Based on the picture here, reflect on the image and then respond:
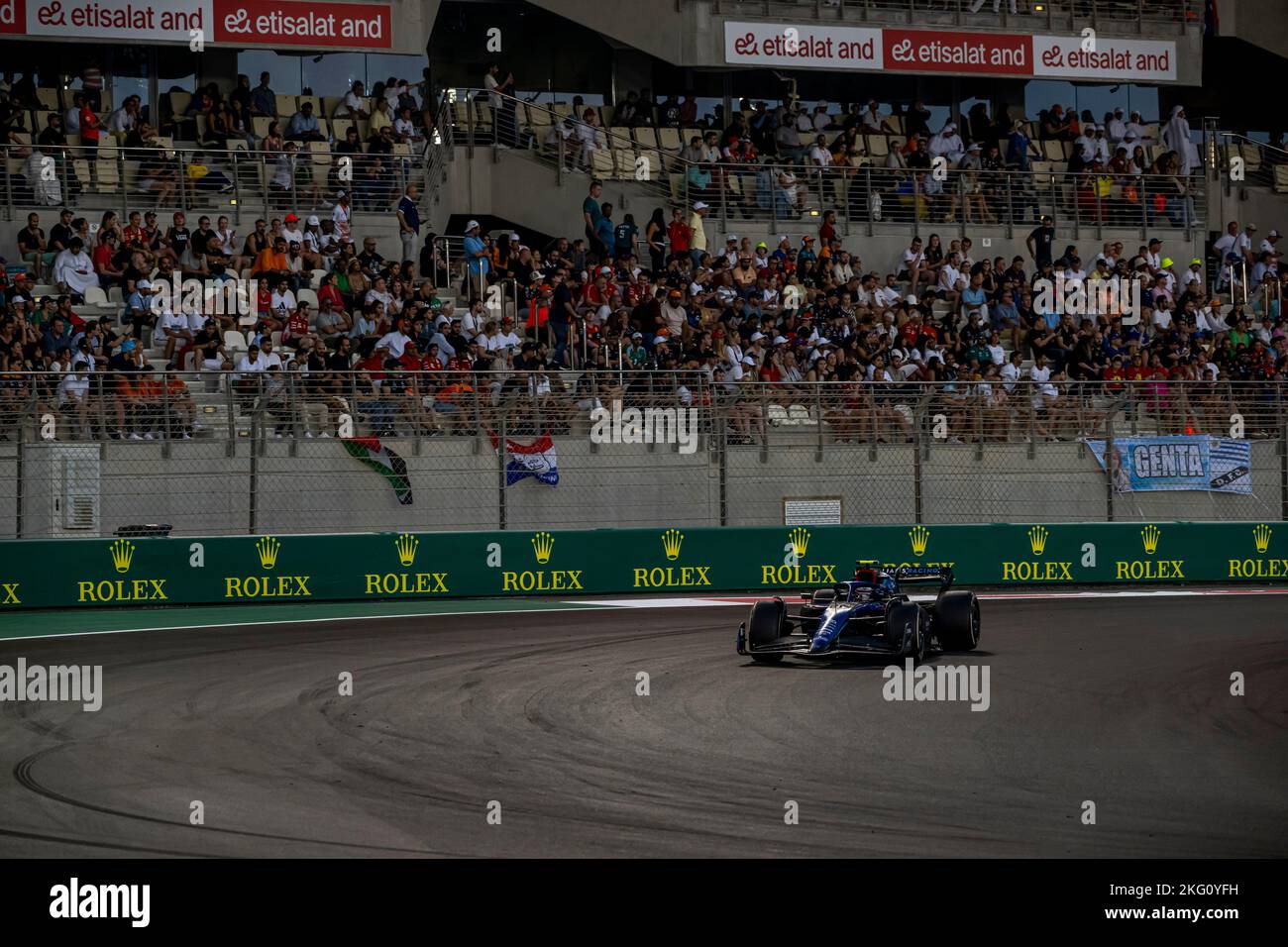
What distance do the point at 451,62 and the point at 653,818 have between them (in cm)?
2875

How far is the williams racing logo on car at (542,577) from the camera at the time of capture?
68.7 feet

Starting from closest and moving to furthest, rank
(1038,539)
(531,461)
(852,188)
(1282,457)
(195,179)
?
(531,461), (1038,539), (1282,457), (195,179), (852,188)

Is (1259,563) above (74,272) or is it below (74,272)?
below

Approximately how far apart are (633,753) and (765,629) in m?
4.35

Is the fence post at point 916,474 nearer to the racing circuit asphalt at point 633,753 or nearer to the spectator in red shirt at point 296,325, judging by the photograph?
the racing circuit asphalt at point 633,753

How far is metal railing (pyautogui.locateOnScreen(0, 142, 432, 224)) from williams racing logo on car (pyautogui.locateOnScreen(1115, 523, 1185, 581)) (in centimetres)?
1325

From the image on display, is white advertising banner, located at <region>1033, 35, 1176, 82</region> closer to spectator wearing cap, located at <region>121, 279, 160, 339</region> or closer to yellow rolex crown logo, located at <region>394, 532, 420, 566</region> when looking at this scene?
spectator wearing cap, located at <region>121, 279, 160, 339</region>

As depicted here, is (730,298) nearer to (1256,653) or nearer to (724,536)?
(724,536)

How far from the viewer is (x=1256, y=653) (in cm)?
1452

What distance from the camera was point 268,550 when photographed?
20047 mm

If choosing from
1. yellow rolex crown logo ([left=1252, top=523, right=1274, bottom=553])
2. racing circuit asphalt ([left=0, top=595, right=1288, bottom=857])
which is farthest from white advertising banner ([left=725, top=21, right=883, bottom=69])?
racing circuit asphalt ([left=0, top=595, right=1288, bottom=857])

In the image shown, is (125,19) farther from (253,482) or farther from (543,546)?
(543,546)

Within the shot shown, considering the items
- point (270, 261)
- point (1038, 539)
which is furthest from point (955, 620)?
point (270, 261)
